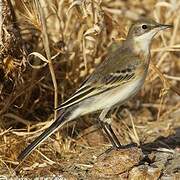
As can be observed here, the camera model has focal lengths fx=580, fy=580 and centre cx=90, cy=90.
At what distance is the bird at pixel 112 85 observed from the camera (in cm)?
501

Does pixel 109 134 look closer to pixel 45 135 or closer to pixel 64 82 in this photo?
pixel 45 135

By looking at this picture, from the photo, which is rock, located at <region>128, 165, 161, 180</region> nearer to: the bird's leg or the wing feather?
the bird's leg

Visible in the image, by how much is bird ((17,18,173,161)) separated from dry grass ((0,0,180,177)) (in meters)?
0.39

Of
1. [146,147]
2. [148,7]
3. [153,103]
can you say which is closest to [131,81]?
[146,147]

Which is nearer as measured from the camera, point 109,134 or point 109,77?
point 109,77

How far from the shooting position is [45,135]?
4.83 m

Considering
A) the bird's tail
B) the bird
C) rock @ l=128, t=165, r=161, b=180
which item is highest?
the bird

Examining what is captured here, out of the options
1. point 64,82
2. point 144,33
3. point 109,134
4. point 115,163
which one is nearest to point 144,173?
point 115,163

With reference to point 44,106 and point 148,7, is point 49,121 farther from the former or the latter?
point 148,7

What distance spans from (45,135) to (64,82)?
146 cm

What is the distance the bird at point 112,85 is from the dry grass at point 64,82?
1.28 ft

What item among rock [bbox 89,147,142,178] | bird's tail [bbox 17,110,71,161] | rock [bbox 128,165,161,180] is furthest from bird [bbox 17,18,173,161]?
rock [bbox 128,165,161,180]

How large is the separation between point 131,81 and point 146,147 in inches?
32.5

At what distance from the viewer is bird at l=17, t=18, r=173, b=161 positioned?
16.4 feet
